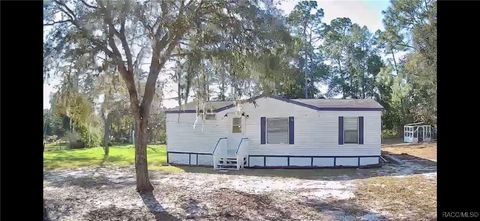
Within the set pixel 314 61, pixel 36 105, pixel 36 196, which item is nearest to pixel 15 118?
pixel 36 105

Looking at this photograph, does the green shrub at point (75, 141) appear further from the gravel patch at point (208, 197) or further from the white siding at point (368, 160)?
the white siding at point (368, 160)

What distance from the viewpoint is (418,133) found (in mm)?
16438

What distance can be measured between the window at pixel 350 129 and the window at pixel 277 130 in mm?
1444

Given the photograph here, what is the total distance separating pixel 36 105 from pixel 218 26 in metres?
2.83

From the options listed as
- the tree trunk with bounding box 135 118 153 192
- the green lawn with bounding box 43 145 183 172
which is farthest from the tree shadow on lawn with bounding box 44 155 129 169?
the tree trunk with bounding box 135 118 153 192

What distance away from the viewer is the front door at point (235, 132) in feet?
32.7

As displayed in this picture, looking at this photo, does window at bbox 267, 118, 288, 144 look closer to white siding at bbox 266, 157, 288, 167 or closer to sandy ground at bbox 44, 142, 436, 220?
white siding at bbox 266, 157, 288, 167

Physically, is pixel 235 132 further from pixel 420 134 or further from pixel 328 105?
pixel 420 134

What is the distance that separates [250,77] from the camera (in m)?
5.55

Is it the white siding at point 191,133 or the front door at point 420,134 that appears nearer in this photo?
the white siding at point 191,133

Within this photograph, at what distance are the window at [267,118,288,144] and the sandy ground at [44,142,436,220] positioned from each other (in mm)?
1109

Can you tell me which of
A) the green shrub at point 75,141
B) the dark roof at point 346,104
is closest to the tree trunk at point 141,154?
the dark roof at point 346,104
